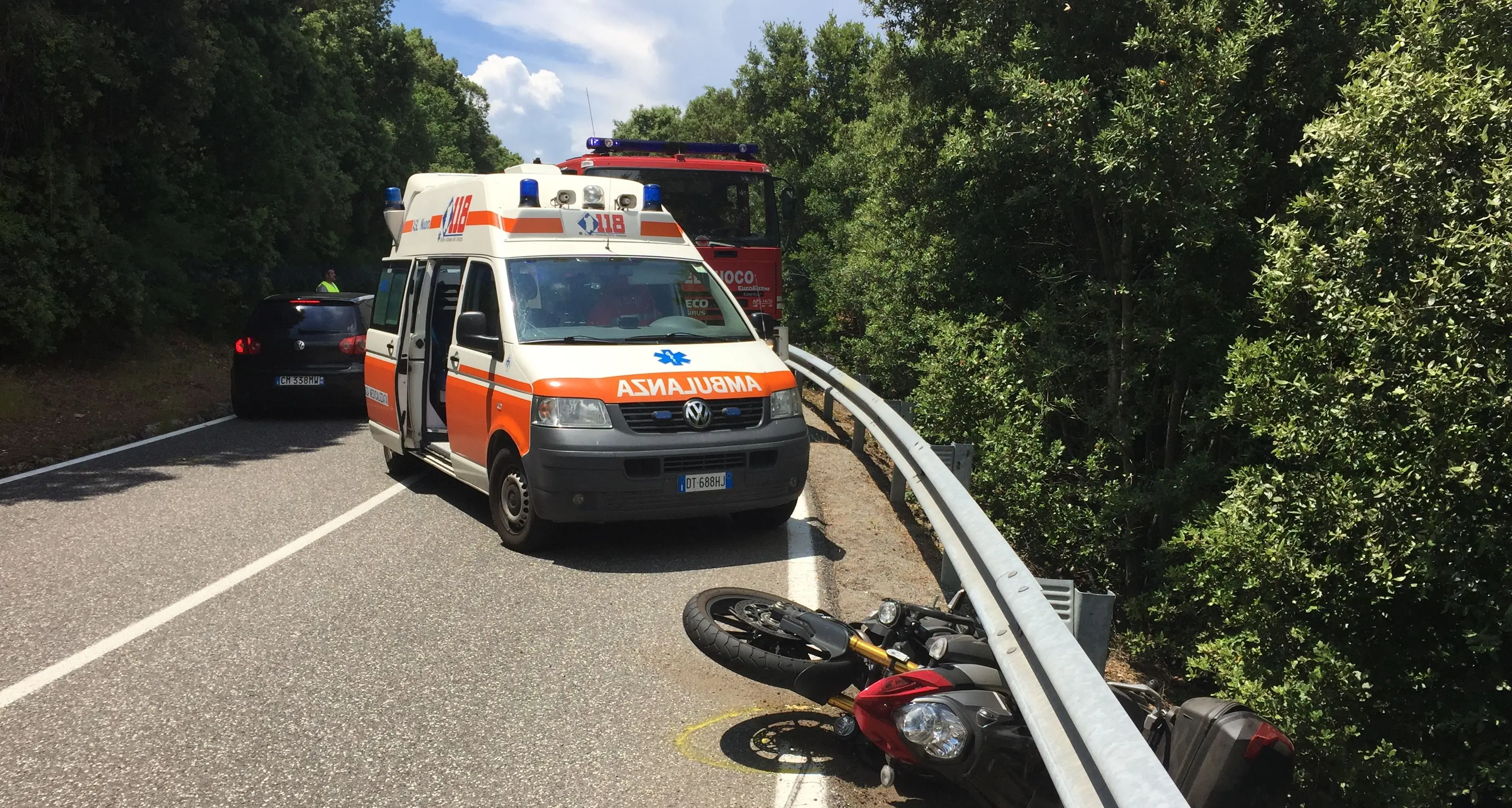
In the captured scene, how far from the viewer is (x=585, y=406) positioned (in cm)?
708

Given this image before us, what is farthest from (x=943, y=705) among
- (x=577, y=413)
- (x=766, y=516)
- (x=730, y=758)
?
(x=766, y=516)

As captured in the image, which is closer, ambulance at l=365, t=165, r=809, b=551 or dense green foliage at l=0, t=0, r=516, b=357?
ambulance at l=365, t=165, r=809, b=551

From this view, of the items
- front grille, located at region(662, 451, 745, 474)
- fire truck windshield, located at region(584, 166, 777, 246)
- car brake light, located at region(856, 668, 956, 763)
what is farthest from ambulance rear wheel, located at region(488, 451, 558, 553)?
fire truck windshield, located at region(584, 166, 777, 246)

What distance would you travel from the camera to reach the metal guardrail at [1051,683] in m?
2.64

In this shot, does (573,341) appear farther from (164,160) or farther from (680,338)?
(164,160)

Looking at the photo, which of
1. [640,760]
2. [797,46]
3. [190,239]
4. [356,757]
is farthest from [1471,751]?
[797,46]

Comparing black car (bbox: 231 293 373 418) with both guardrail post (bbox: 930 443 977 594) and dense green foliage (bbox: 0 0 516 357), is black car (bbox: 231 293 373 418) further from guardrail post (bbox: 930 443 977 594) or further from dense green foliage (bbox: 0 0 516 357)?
guardrail post (bbox: 930 443 977 594)

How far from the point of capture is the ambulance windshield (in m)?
7.83

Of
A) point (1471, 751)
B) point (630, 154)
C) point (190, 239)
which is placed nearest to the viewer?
point (1471, 751)

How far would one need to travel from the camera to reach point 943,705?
3.58 m

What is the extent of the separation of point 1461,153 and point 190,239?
21746 millimetres

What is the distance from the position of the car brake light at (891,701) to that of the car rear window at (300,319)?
11538 millimetres

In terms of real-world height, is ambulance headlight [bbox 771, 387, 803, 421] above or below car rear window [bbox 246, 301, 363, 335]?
below

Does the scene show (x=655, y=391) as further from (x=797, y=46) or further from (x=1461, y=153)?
(x=797, y=46)
